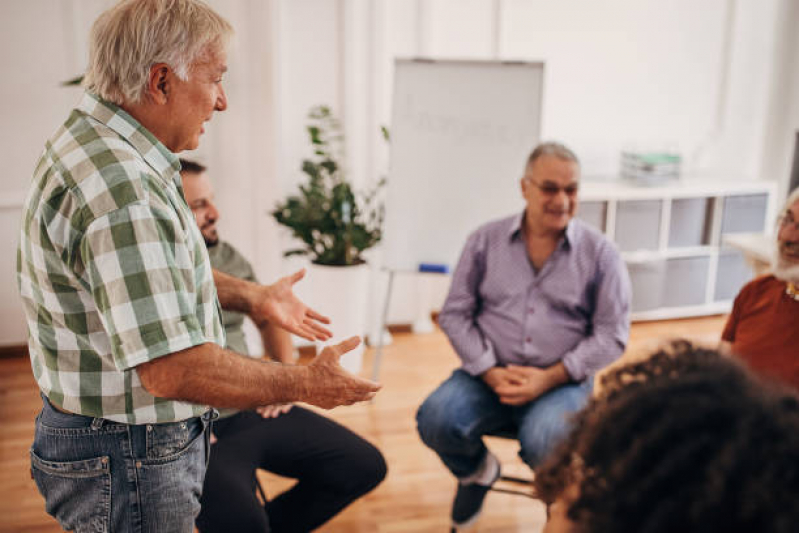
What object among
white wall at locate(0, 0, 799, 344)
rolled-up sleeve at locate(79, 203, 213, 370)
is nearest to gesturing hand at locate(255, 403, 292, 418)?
rolled-up sleeve at locate(79, 203, 213, 370)

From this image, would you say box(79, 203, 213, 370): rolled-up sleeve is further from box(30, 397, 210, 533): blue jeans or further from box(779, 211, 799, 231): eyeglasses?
box(779, 211, 799, 231): eyeglasses

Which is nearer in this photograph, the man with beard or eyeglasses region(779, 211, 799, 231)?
the man with beard

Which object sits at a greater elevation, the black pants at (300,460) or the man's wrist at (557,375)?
the man's wrist at (557,375)

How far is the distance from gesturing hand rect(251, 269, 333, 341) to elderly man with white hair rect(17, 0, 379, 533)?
0.31 meters

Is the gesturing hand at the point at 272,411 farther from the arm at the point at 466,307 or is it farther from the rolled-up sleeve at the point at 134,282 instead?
the rolled-up sleeve at the point at 134,282

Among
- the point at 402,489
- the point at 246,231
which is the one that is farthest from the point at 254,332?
the point at 402,489

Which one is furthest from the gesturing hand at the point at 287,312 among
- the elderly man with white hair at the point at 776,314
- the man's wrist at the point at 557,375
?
the elderly man with white hair at the point at 776,314

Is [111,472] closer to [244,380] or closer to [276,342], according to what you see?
[244,380]

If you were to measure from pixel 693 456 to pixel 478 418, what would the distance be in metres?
1.59

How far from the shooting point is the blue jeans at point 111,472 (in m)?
1.20

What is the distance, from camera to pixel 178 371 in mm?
A: 1067

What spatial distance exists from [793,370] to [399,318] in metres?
2.43

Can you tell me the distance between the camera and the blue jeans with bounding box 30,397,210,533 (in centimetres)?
120

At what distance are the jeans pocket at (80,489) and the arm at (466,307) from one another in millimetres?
1228
